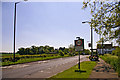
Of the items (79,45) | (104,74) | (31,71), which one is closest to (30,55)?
(31,71)

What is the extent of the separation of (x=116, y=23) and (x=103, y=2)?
1.85m

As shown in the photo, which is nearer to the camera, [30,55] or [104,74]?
[104,74]

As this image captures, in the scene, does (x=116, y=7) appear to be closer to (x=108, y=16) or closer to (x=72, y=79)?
(x=108, y=16)

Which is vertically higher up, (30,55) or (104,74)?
(104,74)

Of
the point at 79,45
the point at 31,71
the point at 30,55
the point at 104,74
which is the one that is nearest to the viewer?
the point at 104,74

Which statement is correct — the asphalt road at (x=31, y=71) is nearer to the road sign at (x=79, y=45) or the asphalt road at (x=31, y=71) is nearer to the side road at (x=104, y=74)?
the road sign at (x=79, y=45)

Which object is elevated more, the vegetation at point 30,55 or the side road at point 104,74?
the side road at point 104,74

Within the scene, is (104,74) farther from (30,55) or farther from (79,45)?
(30,55)

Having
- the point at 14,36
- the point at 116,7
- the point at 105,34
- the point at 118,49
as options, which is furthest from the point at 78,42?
the point at 14,36

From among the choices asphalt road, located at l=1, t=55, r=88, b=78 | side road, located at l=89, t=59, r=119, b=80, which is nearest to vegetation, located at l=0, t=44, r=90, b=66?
asphalt road, located at l=1, t=55, r=88, b=78

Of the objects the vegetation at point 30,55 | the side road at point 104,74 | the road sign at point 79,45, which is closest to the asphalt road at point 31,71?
the road sign at point 79,45

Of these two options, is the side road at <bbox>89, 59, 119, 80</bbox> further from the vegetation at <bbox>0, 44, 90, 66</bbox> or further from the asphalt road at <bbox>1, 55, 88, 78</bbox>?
the vegetation at <bbox>0, 44, 90, 66</bbox>

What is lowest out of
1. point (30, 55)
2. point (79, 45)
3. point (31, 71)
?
point (30, 55)

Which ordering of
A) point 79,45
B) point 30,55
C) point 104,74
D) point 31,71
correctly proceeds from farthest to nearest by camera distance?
point 30,55 < point 31,71 < point 79,45 < point 104,74
